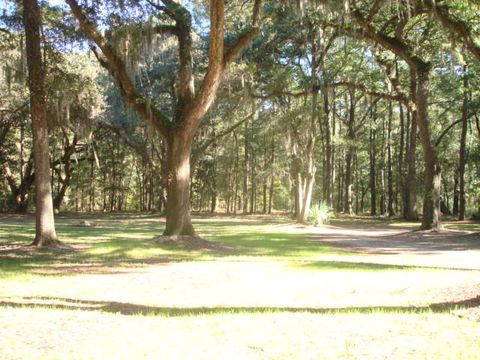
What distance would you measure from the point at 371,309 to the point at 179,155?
9447 millimetres

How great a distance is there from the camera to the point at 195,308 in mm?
6953

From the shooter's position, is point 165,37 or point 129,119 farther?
point 129,119

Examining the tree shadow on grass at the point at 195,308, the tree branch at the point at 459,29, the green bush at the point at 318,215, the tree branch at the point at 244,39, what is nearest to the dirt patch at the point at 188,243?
the tree branch at the point at 244,39

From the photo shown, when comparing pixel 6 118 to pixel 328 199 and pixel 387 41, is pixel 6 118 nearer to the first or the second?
pixel 328 199

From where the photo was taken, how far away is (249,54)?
81.8ft

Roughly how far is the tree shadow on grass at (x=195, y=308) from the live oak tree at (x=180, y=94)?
7.71m

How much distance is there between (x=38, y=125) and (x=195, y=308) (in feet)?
29.4

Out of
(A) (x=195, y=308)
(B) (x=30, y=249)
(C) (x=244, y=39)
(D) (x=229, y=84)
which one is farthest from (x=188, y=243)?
(D) (x=229, y=84)

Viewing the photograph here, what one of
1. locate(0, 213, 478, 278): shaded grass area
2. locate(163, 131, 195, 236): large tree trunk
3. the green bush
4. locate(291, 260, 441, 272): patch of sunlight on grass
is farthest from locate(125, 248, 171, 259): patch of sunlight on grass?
the green bush

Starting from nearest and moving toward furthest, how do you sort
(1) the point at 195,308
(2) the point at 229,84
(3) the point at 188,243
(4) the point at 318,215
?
(1) the point at 195,308 < (3) the point at 188,243 < (2) the point at 229,84 < (4) the point at 318,215

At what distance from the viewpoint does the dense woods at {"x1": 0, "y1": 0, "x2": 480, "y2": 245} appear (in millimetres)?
14055

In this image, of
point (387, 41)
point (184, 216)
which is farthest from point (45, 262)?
point (387, 41)

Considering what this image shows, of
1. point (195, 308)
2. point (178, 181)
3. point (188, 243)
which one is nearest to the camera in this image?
point (195, 308)

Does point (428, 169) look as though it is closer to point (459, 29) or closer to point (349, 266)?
point (459, 29)
